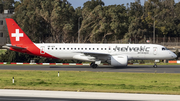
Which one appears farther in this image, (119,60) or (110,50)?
(110,50)

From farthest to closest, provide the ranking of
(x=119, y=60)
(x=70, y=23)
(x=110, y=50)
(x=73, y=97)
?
(x=70, y=23) → (x=110, y=50) → (x=119, y=60) → (x=73, y=97)

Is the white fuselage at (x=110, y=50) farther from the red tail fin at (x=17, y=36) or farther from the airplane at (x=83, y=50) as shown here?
the red tail fin at (x=17, y=36)

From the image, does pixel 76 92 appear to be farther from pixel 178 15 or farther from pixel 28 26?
pixel 178 15

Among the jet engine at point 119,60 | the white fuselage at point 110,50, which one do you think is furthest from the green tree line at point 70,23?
the jet engine at point 119,60

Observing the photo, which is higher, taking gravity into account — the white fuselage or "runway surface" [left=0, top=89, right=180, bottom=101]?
the white fuselage

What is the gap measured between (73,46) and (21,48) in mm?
7868

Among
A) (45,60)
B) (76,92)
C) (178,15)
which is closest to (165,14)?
(178,15)

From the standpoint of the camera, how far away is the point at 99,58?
4041cm

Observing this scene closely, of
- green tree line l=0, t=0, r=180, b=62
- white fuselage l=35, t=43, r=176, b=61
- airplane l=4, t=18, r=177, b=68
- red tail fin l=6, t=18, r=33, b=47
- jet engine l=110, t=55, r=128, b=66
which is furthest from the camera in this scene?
green tree line l=0, t=0, r=180, b=62

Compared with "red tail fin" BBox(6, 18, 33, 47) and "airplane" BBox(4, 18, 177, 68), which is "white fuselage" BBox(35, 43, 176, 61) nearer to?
"airplane" BBox(4, 18, 177, 68)

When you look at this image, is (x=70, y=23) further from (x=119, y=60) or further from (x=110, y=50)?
(x=119, y=60)

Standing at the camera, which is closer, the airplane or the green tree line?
the airplane

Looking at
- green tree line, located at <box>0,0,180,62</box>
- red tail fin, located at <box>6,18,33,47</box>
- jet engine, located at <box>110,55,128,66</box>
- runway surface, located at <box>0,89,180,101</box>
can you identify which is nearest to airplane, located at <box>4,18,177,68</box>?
red tail fin, located at <box>6,18,33,47</box>

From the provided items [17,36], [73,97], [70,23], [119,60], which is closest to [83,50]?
[119,60]
